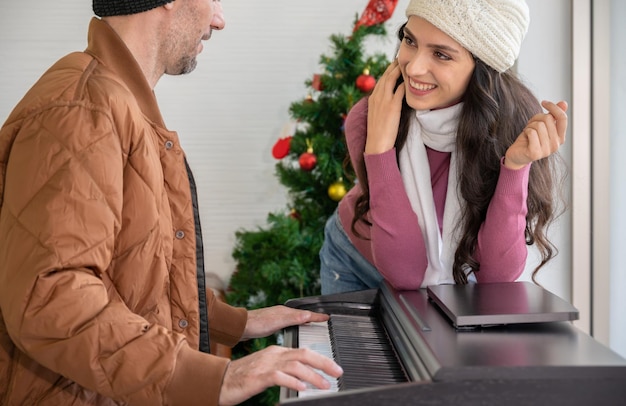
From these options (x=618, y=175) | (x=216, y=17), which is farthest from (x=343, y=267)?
(x=618, y=175)

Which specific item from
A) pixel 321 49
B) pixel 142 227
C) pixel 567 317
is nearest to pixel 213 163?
pixel 321 49

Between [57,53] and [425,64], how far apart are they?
244 cm

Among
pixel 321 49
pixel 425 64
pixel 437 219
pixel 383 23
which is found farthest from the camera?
pixel 321 49

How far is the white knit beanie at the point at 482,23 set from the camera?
5.23 feet

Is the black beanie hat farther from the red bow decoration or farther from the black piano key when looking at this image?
the red bow decoration

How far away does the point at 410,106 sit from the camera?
69.0 inches

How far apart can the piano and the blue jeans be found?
457 millimetres

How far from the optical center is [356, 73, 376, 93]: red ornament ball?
9.57 ft

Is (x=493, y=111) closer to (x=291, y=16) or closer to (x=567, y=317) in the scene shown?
(x=567, y=317)

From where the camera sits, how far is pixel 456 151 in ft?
5.74

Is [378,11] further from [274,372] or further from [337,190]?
[274,372]

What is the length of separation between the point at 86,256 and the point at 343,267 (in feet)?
3.20

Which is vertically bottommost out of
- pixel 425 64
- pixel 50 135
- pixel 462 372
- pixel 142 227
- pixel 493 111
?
pixel 462 372

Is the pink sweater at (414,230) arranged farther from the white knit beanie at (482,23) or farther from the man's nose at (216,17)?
the man's nose at (216,17)
